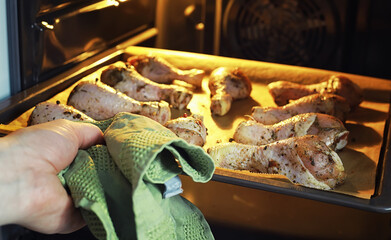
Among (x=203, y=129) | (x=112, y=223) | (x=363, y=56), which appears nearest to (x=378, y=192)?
(x=203, y=129)

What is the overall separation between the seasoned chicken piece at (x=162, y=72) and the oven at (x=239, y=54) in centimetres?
16

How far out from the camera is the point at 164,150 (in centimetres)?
112

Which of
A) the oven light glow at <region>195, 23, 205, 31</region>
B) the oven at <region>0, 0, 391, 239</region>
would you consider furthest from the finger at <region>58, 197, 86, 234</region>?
the oven light glow at <region>195, 23, 205, 31</region>

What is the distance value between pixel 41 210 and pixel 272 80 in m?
1.48

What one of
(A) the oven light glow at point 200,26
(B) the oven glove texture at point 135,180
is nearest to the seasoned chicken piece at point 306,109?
(B) the oven glove texture at point 135,180

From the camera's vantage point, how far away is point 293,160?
1.49 meters

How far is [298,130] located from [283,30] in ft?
3.96

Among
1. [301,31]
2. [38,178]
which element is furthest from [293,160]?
[301,31]

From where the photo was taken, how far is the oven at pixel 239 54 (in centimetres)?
148

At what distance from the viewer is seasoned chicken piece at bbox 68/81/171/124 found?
1805mm

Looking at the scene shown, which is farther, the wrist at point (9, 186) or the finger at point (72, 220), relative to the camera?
the finger at point (72, 220)

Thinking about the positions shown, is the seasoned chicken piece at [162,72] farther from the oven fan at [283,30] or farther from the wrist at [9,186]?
the wrist at [9,186]

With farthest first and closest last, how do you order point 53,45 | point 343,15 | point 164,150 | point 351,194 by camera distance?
point 343,15 → point 53,45 → point 351,194 → point 164,150

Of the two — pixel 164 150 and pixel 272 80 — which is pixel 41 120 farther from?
pixel 272 80
